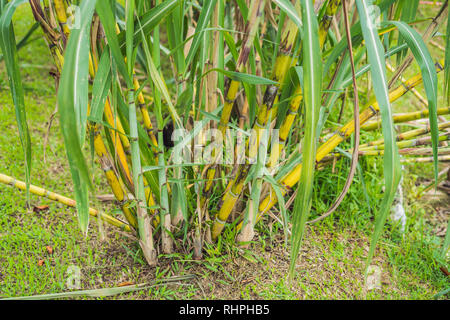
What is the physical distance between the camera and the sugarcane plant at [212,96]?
1.84ft

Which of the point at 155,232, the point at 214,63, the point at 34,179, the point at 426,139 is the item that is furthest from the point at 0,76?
the point at 426,139

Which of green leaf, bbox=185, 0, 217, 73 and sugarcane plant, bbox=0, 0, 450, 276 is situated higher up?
green leaf, bbox=185, 0, 217, 73

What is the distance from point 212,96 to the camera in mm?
938

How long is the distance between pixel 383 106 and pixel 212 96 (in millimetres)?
460

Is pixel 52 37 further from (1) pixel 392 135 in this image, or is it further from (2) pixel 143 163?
(1) pixel 392 135

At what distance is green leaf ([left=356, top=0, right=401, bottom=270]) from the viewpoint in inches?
21.8

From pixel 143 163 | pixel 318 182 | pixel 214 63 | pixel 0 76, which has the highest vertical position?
pixel 0 76

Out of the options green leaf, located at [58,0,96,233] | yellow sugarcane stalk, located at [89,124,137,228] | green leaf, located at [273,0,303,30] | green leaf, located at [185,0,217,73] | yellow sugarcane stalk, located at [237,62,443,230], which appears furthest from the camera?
yellow sugarcane stalk, located at [237,62,443,230]

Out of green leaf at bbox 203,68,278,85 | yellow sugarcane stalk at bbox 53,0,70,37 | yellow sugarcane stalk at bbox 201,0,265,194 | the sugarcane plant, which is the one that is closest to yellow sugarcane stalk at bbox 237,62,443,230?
the sugarcane plant

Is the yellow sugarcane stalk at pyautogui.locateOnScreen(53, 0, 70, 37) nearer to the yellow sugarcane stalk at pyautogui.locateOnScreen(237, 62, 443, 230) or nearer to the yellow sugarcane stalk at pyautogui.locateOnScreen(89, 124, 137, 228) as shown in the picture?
the yellow sugarcane stalk at pyautogui.locateOnScreen(89, 124, 137, 228)

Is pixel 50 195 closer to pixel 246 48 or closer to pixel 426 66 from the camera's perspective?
pixel 246 48

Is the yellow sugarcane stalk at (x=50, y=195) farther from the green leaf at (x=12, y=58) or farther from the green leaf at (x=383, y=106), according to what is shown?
the green leaf at (x=383, y=106)

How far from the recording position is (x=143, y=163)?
93 centimetres
